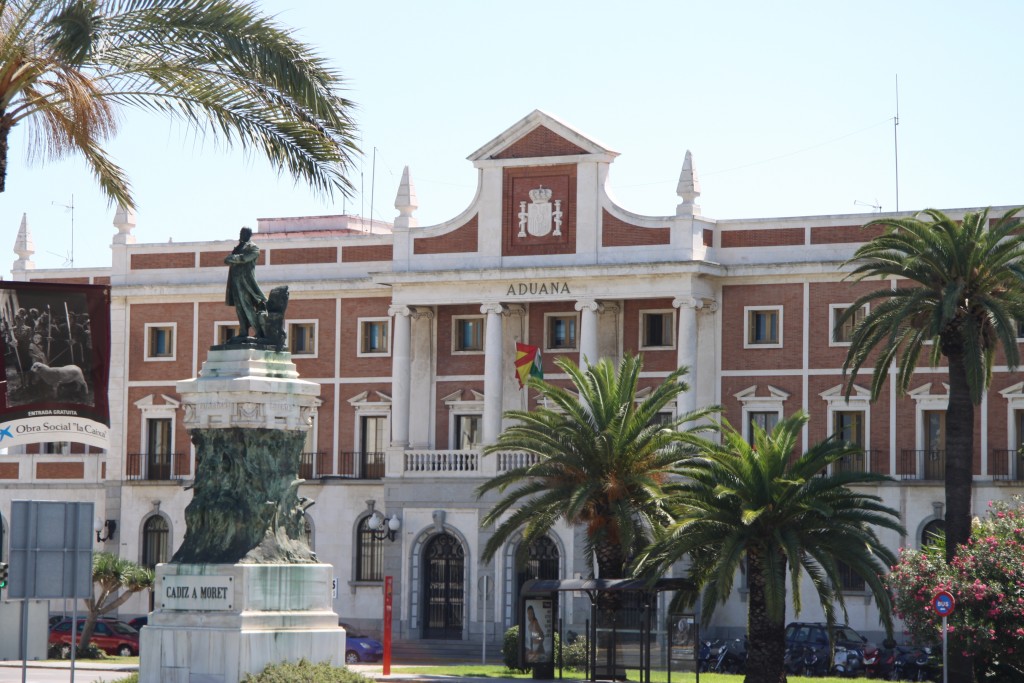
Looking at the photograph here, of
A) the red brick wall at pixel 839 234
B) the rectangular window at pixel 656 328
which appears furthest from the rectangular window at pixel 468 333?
the red brick wall at pixel 839 234

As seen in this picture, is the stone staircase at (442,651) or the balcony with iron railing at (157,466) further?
the balcony with iron railing at (157,466)

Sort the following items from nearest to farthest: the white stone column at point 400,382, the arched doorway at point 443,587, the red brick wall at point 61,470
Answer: the arched doorway at point 443,587 < the white stone column at point 400,382 < the red brick wall at point 61,470

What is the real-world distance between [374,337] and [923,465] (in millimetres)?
19160

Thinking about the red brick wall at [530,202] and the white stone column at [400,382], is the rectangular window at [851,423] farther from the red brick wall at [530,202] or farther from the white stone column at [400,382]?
the white stone column at [400,382]

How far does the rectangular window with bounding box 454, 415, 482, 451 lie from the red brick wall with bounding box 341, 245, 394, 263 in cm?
609

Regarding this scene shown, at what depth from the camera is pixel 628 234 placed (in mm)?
62062

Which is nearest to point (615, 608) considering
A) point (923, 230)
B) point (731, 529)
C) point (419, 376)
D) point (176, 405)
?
point (731, 529)

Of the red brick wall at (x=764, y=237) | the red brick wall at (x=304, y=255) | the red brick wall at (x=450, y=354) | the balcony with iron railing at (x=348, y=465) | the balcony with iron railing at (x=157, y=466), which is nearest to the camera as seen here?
the red brick wall at (x=764, y=237)

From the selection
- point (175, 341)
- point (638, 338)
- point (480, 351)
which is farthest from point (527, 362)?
point (175, 341)

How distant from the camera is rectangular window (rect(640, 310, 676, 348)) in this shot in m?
62.8

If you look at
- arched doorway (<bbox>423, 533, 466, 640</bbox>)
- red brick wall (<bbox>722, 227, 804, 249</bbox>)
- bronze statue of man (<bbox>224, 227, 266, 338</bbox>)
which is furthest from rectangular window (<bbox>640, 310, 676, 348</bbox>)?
bronze statue of man (<bbox>224, 227, 266, 338</bbox>)

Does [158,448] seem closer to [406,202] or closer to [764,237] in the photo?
[406,202]

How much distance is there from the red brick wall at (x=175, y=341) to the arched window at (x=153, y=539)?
4.94 metres

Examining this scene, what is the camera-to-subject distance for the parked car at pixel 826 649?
52.8 metres
